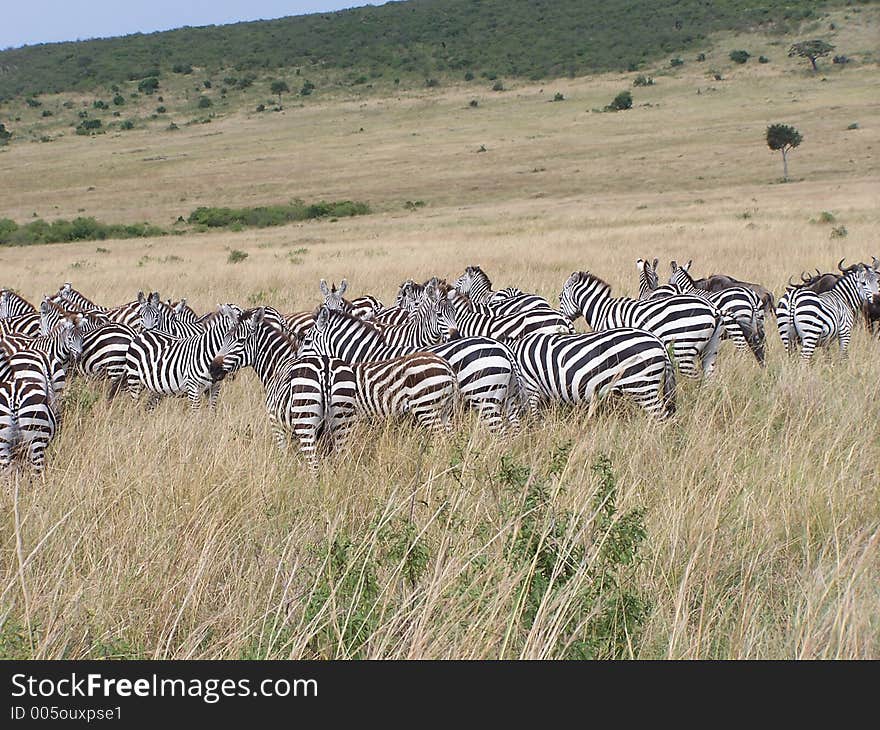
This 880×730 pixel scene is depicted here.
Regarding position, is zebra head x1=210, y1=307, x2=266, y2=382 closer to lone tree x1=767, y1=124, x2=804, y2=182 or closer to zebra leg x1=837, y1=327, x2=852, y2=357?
zebra leg x1=837, y1=327, x2=852, y2=357

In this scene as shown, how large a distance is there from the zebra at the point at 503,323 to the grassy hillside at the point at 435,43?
313ft

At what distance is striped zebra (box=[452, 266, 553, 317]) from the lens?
11719 mm

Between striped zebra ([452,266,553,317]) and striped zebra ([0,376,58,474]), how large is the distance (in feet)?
19.4

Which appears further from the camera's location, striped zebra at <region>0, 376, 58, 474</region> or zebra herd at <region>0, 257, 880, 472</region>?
zebra herd at <region>0, 257, 880, 472</region>

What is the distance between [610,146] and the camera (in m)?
66.2

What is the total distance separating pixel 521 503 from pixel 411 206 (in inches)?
1870

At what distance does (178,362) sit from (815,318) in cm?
676

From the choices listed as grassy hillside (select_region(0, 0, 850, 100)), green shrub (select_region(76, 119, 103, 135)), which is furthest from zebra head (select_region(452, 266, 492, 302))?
grassy hillside (select_region(0, 0, 850, 100))

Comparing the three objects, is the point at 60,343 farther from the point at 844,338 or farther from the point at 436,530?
the point at 844,338

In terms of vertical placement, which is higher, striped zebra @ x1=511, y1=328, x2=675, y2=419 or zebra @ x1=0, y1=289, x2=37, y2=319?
zebra @ x1=0, y1=289, x2=37, y2=319

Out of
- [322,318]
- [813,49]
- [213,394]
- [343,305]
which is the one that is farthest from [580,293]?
[813,49]

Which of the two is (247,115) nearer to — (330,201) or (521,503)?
(330,201)

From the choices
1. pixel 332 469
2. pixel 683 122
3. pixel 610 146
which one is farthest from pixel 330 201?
pixel 332 469

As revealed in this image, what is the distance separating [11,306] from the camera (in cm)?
1513
